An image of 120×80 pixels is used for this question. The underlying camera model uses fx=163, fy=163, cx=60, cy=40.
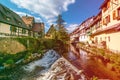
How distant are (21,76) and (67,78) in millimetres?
2901

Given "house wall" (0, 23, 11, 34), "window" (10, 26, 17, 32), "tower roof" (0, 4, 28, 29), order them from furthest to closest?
"window" (10, 26, 17, 32)
"tower roof" (0, 4, 28, 29)
"house wall" (0, 23, 11, 34)

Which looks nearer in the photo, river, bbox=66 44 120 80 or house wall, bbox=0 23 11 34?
river, bbox=66 44 120 80

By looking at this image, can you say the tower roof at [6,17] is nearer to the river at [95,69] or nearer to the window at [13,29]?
the window at [13,29]

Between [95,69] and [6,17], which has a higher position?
[6,17]

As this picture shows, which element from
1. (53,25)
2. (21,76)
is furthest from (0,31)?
(53,25)

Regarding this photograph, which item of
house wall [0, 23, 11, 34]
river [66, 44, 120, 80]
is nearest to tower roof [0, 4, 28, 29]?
house wall [0, 23, 11, 34]

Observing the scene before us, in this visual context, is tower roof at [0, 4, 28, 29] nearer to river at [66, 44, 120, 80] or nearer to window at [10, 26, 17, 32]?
window at [10, 26, 17, 32]

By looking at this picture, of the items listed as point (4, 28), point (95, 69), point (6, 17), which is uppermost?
point (6, 17)

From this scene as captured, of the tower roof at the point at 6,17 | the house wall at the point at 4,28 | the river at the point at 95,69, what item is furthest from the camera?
the tower roof at the point at 6,17

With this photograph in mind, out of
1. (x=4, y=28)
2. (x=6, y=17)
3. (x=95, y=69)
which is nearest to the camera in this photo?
(x=95, y=69)

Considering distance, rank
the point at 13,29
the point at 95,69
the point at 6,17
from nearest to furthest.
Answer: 1. the point at 95,69
2. the point at 6,17
3. the point at 13,29


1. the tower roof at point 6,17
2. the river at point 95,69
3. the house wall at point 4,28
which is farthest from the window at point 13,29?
the river at point 95,69

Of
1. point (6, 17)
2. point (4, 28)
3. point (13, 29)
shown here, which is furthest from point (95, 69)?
point (13, 29)

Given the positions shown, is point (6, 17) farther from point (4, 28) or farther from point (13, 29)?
point (13, 29)
